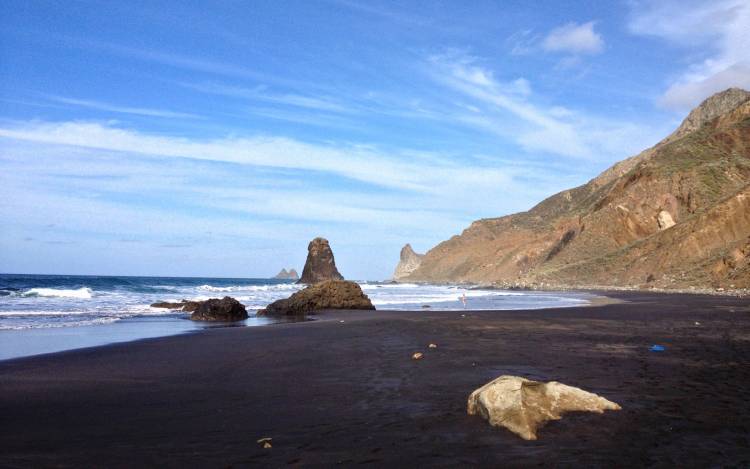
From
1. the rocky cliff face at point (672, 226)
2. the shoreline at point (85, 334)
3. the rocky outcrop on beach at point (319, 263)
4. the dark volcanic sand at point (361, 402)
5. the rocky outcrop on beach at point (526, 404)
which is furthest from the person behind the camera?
the rocky outcrop on beach at point (319, 263)

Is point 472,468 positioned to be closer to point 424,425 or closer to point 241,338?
point 424,425

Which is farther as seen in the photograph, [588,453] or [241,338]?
[241,338]

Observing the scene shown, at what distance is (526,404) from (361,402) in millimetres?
2360

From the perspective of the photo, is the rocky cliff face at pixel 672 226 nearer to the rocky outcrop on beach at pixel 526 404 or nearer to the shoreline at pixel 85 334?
the shoreline at pixel 85 334

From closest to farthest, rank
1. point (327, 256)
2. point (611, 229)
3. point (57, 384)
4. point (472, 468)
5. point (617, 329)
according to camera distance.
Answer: point (472, 468) → point (57, 384) → point (617, 329) → point (611, 229) → point (327, 256)

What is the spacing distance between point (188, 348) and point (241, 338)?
2.38 meters

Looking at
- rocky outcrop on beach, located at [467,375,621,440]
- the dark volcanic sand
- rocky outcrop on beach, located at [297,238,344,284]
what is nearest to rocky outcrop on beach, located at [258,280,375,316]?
the dark volcanic sand

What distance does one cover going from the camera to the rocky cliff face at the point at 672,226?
157 ft

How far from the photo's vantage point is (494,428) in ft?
20.6

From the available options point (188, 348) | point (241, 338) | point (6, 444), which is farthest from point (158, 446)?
point (241, 338)

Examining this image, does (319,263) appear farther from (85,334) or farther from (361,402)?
(361,402)

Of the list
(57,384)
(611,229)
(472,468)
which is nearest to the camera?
(472,468)

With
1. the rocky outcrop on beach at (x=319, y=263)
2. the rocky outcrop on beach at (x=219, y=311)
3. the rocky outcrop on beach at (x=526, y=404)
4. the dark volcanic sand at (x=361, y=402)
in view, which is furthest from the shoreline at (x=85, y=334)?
the rocky outcrop on beach at (x=319, y=263)

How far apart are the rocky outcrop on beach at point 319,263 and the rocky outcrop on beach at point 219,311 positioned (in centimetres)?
8946
